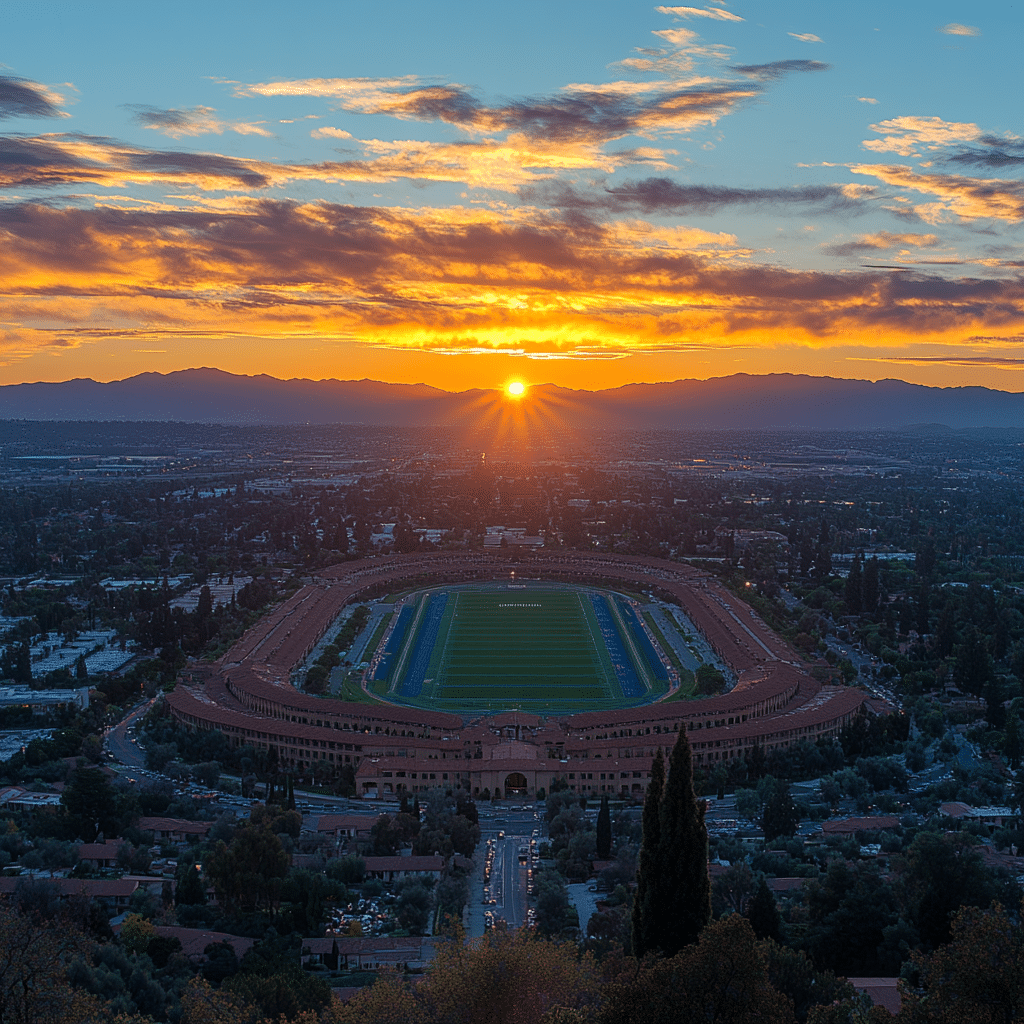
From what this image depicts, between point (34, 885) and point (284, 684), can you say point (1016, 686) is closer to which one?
point (284, 684)

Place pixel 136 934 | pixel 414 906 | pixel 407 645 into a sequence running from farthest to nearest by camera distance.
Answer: pixel 407 645, pixel 414 906, pixel 136 934

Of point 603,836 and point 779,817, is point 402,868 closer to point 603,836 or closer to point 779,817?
point 603,836

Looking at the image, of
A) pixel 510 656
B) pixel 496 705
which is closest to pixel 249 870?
pixel 496 705

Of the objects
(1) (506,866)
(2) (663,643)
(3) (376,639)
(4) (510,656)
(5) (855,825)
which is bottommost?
(1) (506,866)

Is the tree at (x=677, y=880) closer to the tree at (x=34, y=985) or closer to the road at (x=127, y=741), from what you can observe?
the tree at (x=34, y=985)

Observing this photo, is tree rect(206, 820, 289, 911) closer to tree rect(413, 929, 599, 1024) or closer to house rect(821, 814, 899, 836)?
tree rect(413, 929, 599, 1024)

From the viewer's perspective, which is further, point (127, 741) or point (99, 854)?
point (127, 741)

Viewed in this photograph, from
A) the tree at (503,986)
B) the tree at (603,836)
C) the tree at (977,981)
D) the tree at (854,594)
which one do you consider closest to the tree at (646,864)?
the tree at (503,986)

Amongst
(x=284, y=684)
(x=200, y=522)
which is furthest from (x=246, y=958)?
(x=200, y=522)

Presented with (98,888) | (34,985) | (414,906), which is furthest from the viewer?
(98,888)
